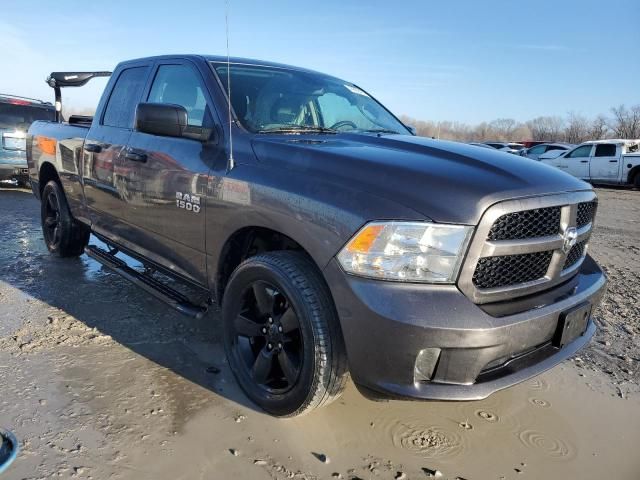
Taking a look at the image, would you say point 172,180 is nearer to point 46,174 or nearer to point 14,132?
point 46,174

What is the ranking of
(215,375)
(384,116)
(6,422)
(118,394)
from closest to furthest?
(6,422) → (118,394) → (215,375) → (384,116)

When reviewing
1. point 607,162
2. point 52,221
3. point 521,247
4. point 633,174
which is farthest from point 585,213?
point 607,162

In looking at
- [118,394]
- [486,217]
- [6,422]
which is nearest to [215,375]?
[118,394]

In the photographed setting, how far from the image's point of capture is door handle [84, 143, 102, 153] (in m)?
4.06

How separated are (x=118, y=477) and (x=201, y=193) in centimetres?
148

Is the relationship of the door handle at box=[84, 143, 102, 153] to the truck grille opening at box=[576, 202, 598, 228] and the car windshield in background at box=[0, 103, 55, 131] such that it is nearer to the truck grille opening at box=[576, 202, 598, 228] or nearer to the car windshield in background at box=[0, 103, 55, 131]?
the truck grille opening at box=[576, 202, 598, 228]

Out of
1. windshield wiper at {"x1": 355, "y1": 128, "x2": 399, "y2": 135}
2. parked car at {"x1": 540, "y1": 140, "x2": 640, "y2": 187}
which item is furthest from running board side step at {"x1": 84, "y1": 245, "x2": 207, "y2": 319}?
parked car at {"x1": 540, "y1": 140, "x2": 640, "y2": 187}

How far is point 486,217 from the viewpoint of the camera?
6.75 feet

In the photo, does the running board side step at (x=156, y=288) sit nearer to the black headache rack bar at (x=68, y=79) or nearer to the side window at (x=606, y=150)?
the black headache rack bar at (x=68, y=79)

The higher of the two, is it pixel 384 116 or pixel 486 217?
pixel 384 116

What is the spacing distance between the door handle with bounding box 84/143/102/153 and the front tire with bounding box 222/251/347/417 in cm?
205

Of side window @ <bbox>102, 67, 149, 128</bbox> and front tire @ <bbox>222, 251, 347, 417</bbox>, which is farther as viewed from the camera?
side window @ <bbox>102, 67, 149, 128</bbox>

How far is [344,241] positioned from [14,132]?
9407 mm

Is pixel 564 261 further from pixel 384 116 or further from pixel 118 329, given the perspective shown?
pixel 118 329
